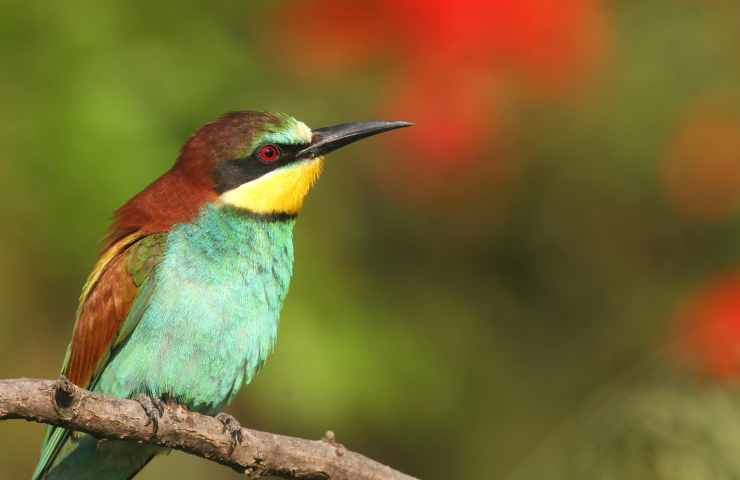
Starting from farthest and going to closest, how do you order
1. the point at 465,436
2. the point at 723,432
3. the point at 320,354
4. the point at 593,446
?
1. the point at 465,436
2. the point at 320,354
3. the point at 593,446
4. the point at 723,432

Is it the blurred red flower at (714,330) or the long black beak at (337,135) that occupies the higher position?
the long black beak at (337,135)

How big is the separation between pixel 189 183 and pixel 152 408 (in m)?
0.91

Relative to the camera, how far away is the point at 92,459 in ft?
12.9

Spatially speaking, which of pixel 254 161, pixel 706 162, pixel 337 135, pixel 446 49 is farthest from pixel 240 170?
pixel 706 162

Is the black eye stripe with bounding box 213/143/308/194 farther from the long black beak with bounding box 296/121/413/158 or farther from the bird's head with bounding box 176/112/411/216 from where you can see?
the long black beak with bounding box 296/121/413/158

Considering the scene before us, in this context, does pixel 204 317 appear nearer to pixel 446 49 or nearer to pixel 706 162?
pixel 446 49

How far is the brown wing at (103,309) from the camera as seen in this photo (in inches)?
153

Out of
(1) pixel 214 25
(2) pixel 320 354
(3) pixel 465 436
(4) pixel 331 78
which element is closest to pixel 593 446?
(2) pixel 320 354

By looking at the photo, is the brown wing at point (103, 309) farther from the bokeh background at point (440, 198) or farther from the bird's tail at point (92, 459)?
the bokeh background at point (440, 198)

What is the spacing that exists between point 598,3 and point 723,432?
2145 millimetres

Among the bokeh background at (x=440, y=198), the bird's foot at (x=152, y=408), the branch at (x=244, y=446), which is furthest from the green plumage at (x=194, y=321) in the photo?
the bokeh background at (x=440, y=198)

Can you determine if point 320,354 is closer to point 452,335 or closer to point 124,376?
point 452,335

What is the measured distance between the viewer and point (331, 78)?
17.4 ft

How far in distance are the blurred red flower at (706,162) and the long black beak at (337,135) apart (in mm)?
1428
